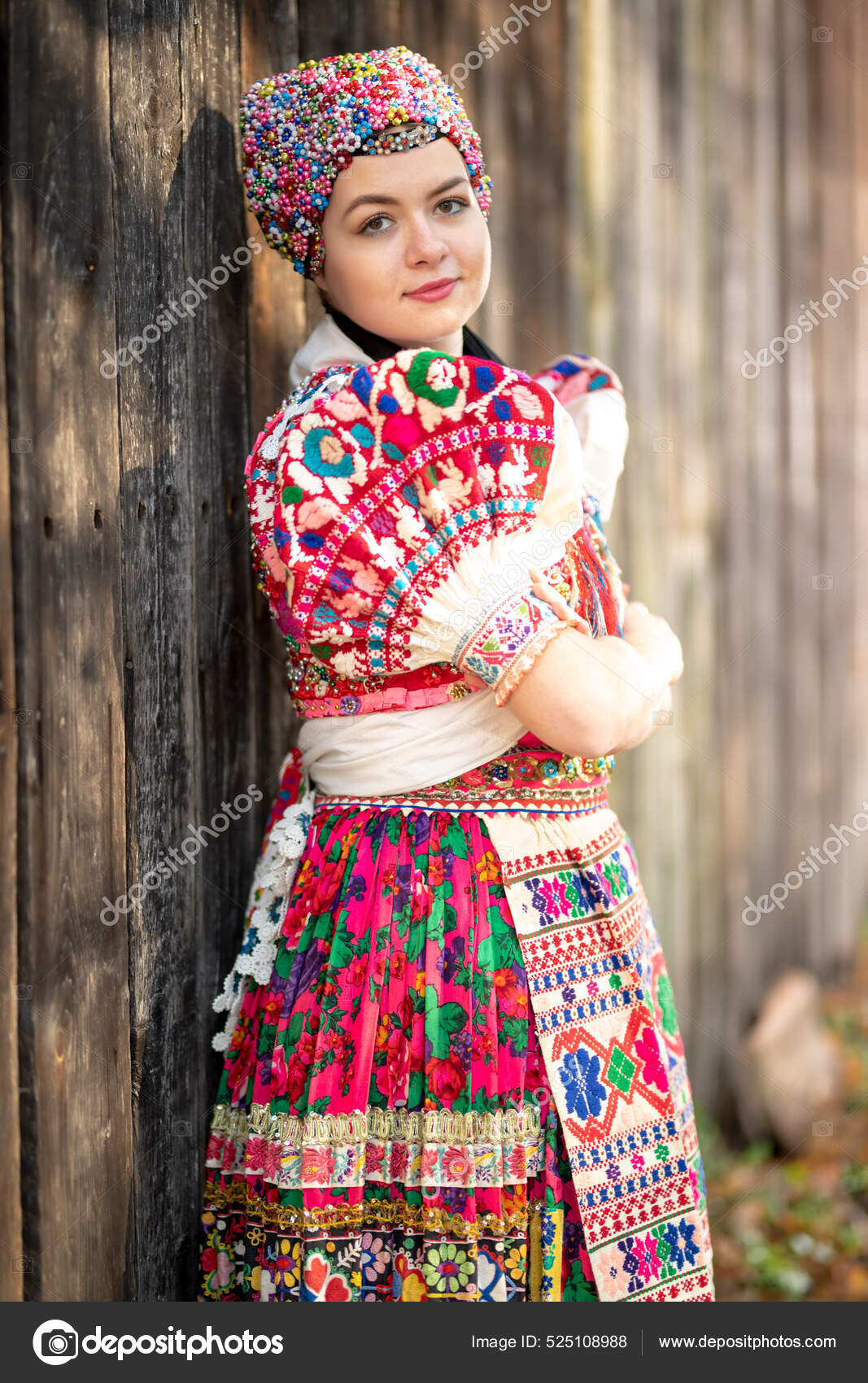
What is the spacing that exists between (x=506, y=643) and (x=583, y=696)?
129 millimetres

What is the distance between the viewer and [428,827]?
5.49 ft

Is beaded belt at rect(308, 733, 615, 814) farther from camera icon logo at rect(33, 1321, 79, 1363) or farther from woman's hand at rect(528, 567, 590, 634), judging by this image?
camera icon logo at rect(33, 1321, 79, 1363)

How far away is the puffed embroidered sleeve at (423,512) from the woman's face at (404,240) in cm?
24

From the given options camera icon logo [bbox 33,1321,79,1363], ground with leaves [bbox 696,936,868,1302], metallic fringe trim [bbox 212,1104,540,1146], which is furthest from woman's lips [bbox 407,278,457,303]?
ground with leaves [bbox 696,936,868,1302]

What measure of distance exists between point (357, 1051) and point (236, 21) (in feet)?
5.37

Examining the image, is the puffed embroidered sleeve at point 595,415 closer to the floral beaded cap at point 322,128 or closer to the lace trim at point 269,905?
the floral beaded cap at point 322,128

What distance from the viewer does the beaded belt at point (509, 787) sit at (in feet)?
5.51

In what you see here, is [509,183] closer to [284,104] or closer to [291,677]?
[284,104]

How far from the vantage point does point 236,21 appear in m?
2.00

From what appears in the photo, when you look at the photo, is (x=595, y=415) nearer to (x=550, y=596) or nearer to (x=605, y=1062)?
(x=550, y=596)

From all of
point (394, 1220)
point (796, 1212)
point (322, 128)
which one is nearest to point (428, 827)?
point (394, 1220)

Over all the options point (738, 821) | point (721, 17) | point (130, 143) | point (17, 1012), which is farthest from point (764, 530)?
point (17, 1012)

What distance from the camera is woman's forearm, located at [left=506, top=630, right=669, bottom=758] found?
1.53 metres

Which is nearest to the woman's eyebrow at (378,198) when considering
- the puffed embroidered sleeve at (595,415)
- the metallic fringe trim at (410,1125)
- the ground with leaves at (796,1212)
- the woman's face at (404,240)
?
the woman's face at (404,240)
